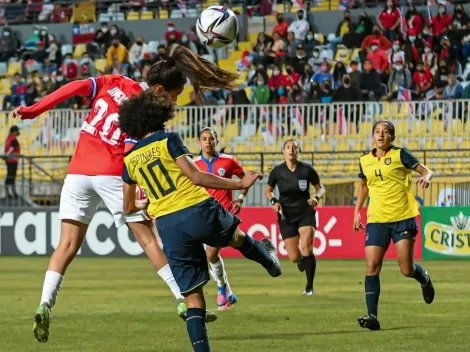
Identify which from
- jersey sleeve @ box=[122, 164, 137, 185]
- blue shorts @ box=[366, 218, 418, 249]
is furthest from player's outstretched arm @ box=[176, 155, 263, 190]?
blue shorts @ box=[366, 218, 418, 249]

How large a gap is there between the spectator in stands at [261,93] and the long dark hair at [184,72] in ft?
65.9

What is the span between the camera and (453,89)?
27766 millimetres

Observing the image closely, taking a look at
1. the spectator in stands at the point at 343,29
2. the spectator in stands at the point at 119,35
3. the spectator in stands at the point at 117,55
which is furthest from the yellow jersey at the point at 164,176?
the spectator in stands at the point at 119,35

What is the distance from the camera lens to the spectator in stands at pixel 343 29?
103ft

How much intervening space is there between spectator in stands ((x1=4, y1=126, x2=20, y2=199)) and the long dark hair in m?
18.9

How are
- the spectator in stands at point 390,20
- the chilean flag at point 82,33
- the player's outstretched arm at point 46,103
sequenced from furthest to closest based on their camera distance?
the chilean flag at point 82,33 → the spectator in stands at point 390,20 → the player's outstretched arm at point 46,103

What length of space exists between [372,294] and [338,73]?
18.3 meters

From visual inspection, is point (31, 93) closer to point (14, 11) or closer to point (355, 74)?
point (14, 11)

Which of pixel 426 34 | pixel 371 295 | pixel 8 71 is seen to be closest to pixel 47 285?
pixel 371 295

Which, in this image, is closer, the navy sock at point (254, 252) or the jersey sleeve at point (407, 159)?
the navy sock at point (254, 252)

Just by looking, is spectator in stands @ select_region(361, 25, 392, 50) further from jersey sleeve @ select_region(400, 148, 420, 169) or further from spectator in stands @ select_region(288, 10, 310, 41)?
jersey sleeve @ select_region(400, 148, 420, 169)

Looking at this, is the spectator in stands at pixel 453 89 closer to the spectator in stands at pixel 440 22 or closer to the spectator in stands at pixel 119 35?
the spectator in stands at pixel 440 22

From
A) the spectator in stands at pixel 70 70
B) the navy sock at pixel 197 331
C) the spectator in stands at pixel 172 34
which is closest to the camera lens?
the navy sock at pixel 197 331

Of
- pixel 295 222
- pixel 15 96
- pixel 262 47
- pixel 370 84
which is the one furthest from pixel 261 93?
pixel 295 222
